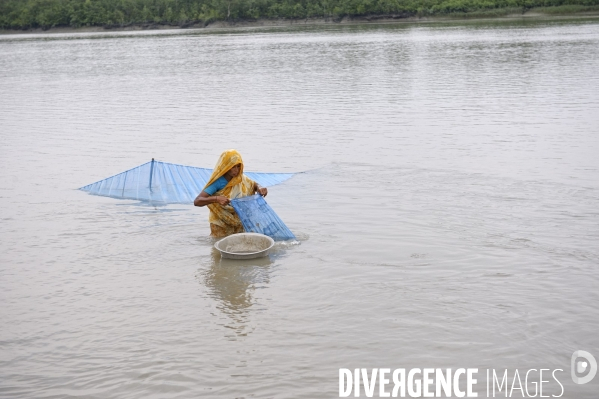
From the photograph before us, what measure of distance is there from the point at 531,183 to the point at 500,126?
12.9ft

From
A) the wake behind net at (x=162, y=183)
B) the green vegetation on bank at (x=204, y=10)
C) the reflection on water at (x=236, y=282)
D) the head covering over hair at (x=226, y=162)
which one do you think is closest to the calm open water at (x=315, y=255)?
the reflection on water at (x=236, y=282)

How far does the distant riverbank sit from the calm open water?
4820 cm

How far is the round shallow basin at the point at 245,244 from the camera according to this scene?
20.8ft

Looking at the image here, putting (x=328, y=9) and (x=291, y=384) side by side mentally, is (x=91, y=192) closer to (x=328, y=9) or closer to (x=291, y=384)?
(x=291, y=384)

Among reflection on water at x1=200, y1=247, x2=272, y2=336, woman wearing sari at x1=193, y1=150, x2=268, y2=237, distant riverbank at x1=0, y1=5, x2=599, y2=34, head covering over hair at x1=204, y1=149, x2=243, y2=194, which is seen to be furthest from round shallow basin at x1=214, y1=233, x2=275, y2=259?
distant riverbank at x1=0, y1=5, x2=599, y2=34

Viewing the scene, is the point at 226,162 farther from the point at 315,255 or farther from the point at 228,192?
the point at 315,255

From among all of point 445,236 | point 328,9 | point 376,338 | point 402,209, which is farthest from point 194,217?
point 328,9

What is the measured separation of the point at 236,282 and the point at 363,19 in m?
70.7

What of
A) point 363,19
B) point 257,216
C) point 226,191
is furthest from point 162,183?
point 363,19

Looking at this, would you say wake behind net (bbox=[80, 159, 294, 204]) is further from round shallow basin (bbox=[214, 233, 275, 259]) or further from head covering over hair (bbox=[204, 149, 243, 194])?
round shallow basin (bbox=[214, 233, 275, 259])

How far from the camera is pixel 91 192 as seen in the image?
9.05m

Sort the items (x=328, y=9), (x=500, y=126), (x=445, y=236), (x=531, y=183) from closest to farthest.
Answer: (x=445, y=236) → (x=531, y=183) → (x=500, y=126) → (x=328, y=9)

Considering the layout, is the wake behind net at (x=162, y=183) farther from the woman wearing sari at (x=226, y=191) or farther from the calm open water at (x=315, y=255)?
the woman wearing sari at (x=226, y=191)

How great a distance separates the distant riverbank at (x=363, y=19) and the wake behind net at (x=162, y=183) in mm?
53463
